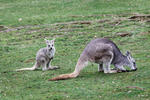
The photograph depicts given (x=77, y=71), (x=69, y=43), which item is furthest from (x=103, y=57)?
(x=69, y=43)

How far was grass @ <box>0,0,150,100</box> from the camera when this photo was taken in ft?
30.7

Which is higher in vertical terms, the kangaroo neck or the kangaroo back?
the kangaroo back

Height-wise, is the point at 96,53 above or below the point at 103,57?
above

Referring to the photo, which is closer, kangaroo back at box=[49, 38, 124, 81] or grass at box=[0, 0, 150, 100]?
grass at box=[0, 0, 150, 100]

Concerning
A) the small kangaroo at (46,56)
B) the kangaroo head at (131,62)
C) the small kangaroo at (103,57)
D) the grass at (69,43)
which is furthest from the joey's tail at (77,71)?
the small kangaroo at (46,56)

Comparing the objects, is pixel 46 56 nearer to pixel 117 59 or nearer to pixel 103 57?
pixel 103 57

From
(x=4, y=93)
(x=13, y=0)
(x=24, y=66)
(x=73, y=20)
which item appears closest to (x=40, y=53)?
(x=24, y=66)

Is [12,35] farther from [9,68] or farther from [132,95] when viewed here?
[132,95]

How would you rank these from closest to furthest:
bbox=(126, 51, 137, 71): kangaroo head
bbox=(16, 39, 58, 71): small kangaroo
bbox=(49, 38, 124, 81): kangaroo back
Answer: bbox=(49, 38, 124, 81): kangaroo back, bbox=(126, 51, 137, 71): kangaroo head, bbox=(16, 39, 58, 71): small kangaroo

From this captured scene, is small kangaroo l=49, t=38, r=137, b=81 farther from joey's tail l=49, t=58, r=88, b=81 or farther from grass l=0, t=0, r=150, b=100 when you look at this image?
grass l=0, t=0, r=150, b=100

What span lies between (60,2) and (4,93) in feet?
61.5

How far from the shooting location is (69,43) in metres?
17.0

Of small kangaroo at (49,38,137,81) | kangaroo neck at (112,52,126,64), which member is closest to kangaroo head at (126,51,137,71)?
small kangaroo at (49,38,137,81)

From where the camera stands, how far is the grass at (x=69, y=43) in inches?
Answer: 368
